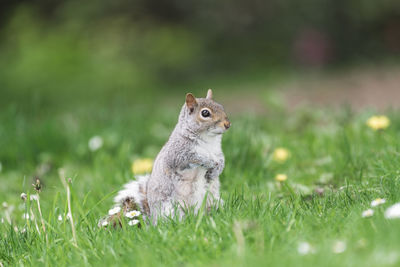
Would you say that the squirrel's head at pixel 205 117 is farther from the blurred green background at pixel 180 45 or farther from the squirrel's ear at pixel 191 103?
the blurred green background at pixel 180 45

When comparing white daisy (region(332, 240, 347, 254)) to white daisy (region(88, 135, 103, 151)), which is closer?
white daisy (region(332, 240, 347, 254))

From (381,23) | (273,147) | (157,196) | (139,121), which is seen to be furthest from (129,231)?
(381,23)

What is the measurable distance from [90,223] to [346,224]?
1.29 meters

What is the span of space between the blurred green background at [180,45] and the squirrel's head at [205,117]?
20.8 ft

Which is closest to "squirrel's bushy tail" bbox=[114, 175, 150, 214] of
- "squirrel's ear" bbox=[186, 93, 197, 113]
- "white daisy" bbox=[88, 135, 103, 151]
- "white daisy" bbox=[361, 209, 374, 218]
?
"squirrel's ear" bbox=[186, 93, 197, 113]

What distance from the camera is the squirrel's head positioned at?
278cm

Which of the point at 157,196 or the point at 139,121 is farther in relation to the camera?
the point at 139,121

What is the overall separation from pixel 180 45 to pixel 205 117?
7.50 m

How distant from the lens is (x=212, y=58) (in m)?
11.0

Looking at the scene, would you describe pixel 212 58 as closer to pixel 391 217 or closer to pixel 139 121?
pixel 139 121

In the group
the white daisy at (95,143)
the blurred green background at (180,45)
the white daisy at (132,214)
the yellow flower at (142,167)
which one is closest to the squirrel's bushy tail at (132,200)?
the white daisy at (132,214)

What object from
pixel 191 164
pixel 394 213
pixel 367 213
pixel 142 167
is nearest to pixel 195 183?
pixel 191 164

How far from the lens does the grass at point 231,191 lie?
2.24 m

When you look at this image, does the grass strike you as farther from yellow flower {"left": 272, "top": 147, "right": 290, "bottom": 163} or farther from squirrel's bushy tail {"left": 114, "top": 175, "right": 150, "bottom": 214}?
squirrel's bushy tail {"left": 114, "top": 175, "right": 150, "bottom": 214}
